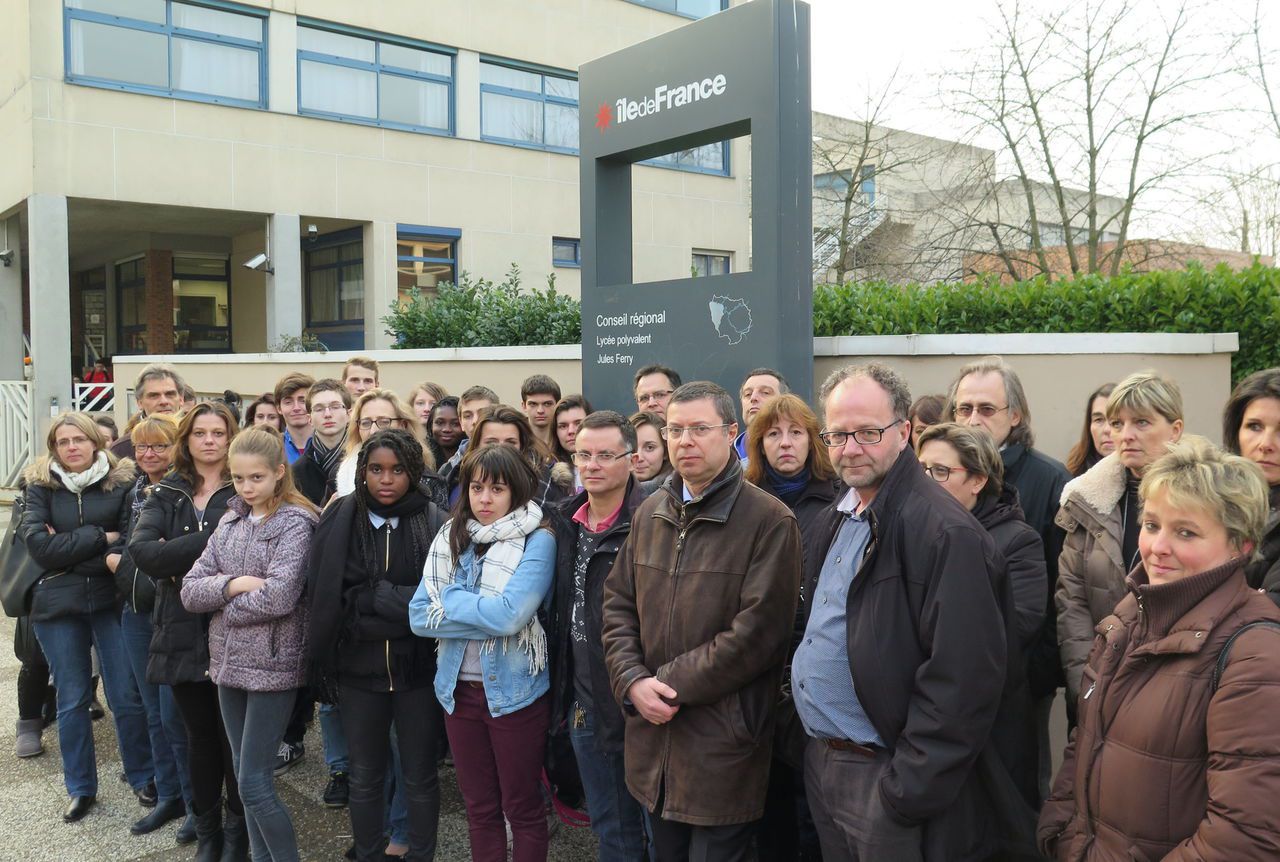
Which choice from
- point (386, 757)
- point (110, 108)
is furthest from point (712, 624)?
point (110, 108)

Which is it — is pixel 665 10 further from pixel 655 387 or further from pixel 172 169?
pixel 655 387

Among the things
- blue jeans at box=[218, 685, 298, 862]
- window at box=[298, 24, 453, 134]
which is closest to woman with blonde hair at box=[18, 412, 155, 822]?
blue jeans at box=[218, 685, 298, 862]

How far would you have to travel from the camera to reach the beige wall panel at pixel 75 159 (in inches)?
620

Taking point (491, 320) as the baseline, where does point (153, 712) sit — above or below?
below

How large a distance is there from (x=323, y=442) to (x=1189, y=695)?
4.77 m

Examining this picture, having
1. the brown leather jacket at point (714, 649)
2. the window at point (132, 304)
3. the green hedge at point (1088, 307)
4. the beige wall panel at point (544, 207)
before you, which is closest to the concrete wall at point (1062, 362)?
the green hedge at point (1088, 307)

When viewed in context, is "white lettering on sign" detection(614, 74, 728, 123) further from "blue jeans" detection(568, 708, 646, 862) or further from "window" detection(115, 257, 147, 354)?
"window" detection(115, 257, 147, 354)

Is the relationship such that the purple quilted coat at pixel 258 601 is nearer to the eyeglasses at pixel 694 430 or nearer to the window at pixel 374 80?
the eyeglasses at pixel 694 430

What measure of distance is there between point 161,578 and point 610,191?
4350 millimetres

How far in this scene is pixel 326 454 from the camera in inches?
224

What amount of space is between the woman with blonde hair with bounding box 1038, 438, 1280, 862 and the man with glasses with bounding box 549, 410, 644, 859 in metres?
1.71

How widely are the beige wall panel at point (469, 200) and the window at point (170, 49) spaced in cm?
356

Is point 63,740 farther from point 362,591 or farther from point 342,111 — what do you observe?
point 342,111

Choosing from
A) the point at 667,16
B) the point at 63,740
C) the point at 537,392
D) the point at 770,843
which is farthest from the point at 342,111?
the point at 770,843
